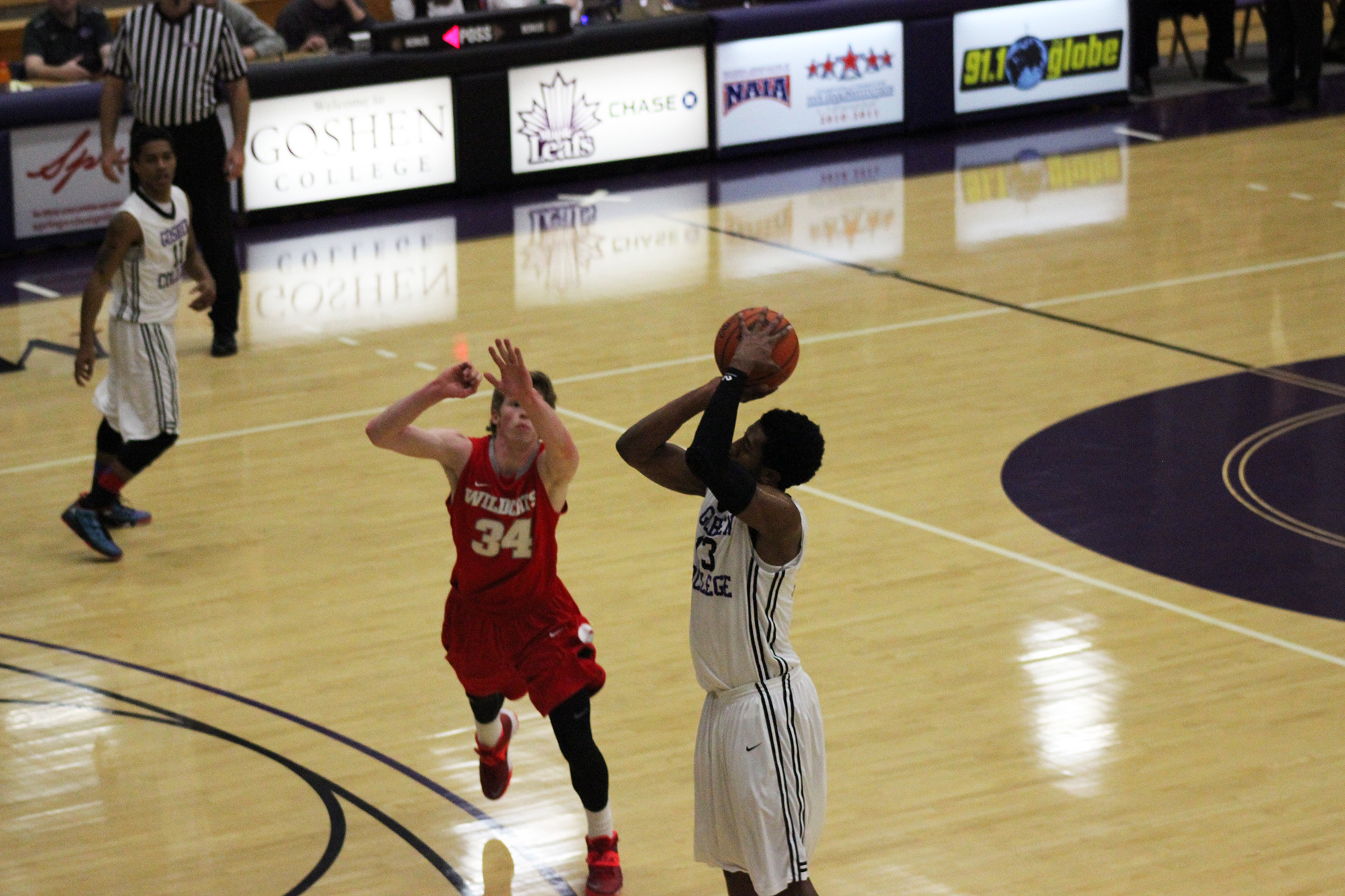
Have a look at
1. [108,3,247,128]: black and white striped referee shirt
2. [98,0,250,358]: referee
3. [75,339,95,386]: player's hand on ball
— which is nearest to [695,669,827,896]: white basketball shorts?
[75,339,95,386]: player's hand on ball

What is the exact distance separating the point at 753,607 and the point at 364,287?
27.7 ft

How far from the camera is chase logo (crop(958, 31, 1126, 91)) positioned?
16.7m

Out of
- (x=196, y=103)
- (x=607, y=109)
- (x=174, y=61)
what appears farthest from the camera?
(x=607, y=109)

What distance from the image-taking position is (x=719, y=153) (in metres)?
15.9

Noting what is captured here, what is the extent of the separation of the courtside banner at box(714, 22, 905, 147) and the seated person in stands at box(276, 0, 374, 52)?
10.1ft

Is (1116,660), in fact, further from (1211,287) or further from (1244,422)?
(1211,287)

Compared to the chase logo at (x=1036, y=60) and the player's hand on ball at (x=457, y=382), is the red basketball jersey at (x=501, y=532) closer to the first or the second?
the player's hand on ball at (x=457, y=382)

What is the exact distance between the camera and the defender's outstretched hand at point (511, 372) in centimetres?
457

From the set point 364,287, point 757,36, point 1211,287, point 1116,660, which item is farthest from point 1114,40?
point 1116,660

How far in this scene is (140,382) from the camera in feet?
25.4

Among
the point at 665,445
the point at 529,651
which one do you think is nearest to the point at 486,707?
the point at 529,651

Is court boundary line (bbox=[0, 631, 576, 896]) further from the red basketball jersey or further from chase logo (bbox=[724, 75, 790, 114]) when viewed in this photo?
chase logo (bbox=[724, 75, 790, 114])

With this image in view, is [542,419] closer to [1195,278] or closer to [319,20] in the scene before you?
[1195,278]

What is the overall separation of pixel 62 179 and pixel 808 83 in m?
6.49
